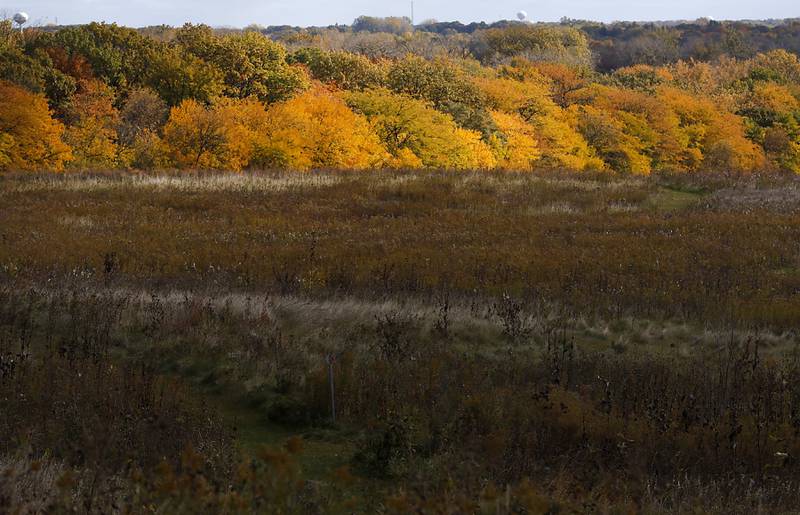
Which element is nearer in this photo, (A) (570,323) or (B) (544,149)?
(A) (570,323)

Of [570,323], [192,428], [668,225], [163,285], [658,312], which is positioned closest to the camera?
[192,428]

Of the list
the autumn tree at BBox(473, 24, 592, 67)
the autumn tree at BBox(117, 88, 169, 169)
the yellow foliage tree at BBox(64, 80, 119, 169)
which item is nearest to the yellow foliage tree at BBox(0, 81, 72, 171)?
the yellow foliage tree at BBox(64, 80, 119, 169)

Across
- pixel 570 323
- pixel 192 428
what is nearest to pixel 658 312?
pixel 570 323

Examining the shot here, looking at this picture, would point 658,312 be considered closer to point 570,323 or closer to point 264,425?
point 570,323

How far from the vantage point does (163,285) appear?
14102 mm

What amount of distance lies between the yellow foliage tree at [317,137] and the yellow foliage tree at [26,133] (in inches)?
391

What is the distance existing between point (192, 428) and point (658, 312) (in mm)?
7761

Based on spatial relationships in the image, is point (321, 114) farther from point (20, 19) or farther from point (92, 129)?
point (20, 19)

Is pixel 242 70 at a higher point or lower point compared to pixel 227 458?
higher

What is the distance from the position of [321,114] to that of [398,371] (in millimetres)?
34704

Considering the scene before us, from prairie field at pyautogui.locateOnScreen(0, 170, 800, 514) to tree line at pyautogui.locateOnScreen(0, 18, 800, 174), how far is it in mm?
19572

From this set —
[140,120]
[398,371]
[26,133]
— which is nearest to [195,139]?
[26,133]

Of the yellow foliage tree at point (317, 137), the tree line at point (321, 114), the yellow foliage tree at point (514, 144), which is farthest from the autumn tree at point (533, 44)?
the yellow foliage tree at point (317, 137)

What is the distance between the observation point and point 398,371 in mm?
9164
